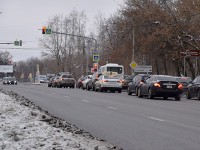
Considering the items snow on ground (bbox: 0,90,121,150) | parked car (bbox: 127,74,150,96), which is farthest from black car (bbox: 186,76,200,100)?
snow on ground (bbox: 0,90,121,150)

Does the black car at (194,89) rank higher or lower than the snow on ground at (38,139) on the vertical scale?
higher

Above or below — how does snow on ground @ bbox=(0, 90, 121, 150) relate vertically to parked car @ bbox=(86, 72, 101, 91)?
below

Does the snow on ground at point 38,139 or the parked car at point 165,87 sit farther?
the parked car at point 165,87

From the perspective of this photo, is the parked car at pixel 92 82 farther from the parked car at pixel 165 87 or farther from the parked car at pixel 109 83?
the parked car at pixel 165 87

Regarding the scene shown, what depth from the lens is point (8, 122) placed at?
11547 millimetres

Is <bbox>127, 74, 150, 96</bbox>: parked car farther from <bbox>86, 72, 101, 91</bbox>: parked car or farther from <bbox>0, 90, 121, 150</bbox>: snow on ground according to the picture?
<bbox>0, 90, 121, 150</bbox>: snow on ground

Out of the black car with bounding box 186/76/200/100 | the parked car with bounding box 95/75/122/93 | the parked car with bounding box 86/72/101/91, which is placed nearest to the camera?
the black car with bounding box 186/76/200/100

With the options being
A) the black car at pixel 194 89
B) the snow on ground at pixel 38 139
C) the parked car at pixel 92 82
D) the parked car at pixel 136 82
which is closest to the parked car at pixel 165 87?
the black car at pixel 194 89

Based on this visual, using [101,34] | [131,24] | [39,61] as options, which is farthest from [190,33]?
[39,61]

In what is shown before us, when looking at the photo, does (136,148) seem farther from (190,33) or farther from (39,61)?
(39,61)

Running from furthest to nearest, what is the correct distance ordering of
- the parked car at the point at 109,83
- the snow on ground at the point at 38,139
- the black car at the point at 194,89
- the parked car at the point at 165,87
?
the parked car at the point at 109,83
the black car at the point at 194,89
the parked car at the point at 165,87
the snow on ground at the point at 38,139

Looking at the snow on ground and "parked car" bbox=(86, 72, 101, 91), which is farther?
"parked car" bbox=(86, 72, 101, 91)

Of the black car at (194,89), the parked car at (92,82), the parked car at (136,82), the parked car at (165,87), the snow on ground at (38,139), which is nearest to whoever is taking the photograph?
the snow on ground at (38,139)

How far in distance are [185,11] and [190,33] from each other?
18.1ft
